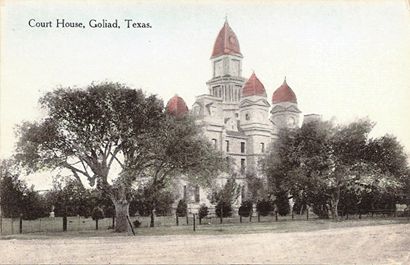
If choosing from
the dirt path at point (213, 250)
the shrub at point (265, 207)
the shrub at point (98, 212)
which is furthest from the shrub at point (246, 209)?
the dirt path at point (213, 250)

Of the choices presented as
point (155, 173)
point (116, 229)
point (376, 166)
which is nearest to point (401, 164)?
point (376, 166)

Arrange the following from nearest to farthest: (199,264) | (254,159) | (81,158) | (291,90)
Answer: (199,264)
(81,158)
(291,90)
(254,159)

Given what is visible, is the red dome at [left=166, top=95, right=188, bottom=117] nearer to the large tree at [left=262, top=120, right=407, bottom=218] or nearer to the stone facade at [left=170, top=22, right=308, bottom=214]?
the large tree at [left=262, top=120, right=407, bottom=218]

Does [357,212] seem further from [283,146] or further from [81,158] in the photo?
[81,158]

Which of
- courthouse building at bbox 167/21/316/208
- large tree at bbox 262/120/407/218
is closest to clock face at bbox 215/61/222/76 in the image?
courthouse building at bbox 167/21/316/208

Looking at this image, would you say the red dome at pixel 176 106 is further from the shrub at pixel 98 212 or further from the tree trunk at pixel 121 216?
the shrub at pixel 98 212

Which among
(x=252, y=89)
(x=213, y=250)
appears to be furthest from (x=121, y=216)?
(x=252, y=89)
